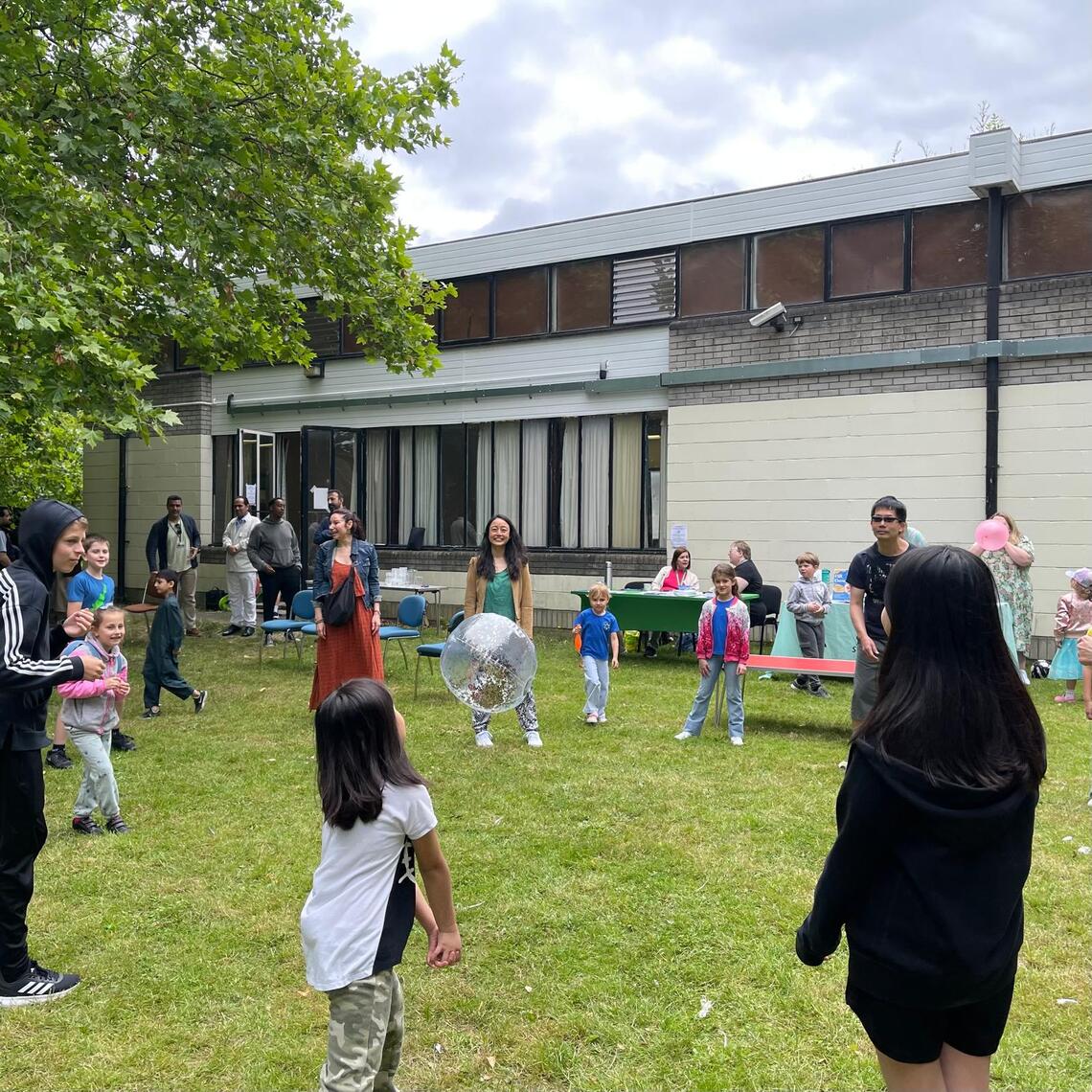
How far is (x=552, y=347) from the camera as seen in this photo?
17.0 metres

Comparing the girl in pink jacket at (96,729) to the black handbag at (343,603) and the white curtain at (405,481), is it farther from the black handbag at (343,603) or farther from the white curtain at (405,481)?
the white curtain at (405,481)

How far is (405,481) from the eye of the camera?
1902 cm

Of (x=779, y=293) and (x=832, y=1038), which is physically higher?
(x=779, y=293)

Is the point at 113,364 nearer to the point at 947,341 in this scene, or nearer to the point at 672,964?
the point at 672,964

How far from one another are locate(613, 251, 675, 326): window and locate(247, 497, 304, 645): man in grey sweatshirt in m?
6.22

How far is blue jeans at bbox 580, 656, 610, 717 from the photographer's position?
9109 millimetres

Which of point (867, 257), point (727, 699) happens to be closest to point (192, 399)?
point (867, 257)

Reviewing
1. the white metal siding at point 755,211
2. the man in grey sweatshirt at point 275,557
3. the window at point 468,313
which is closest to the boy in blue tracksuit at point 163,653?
the man in grey sweatshirt at point 275,557

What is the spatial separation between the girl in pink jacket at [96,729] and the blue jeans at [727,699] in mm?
4573

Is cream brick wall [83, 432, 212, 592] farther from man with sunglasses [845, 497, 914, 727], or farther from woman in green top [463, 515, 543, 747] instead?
man with sunglasses [845, 497, 914, 727]

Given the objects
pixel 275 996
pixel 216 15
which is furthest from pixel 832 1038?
pixel 216 15

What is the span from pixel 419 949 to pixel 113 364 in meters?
6.75

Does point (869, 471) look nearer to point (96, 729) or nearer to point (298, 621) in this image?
point (298, 621)

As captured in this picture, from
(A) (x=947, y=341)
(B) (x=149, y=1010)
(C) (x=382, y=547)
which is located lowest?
(B) (x=149, y=1010)
